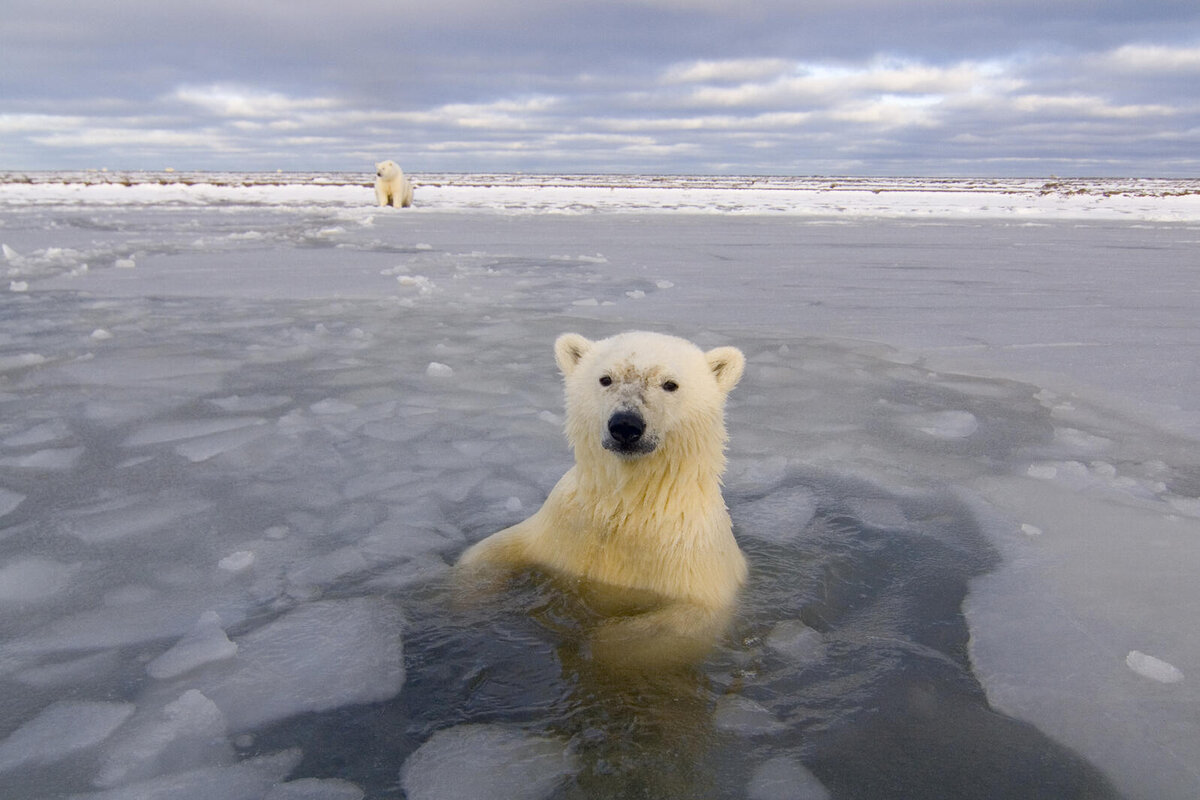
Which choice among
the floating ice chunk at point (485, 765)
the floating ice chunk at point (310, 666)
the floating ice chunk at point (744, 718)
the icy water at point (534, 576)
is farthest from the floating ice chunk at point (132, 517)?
the floating ice chunk at point (744, 718)

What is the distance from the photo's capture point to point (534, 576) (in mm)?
2562

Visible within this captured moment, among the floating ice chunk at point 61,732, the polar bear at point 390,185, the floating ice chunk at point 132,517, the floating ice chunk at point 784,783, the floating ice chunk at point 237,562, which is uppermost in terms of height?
the polar bear at point 390,185

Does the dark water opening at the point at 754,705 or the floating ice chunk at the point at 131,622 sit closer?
the dark water opening at the point at 754,705

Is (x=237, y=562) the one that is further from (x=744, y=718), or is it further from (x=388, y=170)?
(x=388, y=170)

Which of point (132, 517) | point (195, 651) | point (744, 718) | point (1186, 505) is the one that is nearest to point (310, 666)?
point (195, 651)

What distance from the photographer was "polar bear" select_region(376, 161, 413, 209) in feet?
65.8

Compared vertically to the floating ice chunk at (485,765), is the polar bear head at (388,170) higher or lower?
higher

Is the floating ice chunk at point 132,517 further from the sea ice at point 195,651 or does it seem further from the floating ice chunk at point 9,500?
the sea ice at point 195,651

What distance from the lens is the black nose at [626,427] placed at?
86.8 inches

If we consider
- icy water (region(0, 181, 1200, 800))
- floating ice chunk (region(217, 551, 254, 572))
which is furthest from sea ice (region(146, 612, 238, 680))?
floating ice chunk (region(217, 551, 254, 572))

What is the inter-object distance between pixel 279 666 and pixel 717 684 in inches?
43.9

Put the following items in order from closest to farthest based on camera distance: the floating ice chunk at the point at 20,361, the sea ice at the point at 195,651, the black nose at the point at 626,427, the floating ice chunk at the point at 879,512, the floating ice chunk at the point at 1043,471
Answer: the sea ice at the point at 195,651
the black nose at the point at 626,427
the floating ice chunk at the point at 879,512
the floating ice chunk at the point at 1043,471
the floating ice chunk at the point at 20,361

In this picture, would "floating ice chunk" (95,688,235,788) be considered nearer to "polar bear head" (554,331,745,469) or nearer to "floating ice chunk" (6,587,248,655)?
"floating ice chunk" (6,587,248,655)

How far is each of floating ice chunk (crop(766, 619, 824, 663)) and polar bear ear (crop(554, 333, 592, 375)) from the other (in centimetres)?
105
